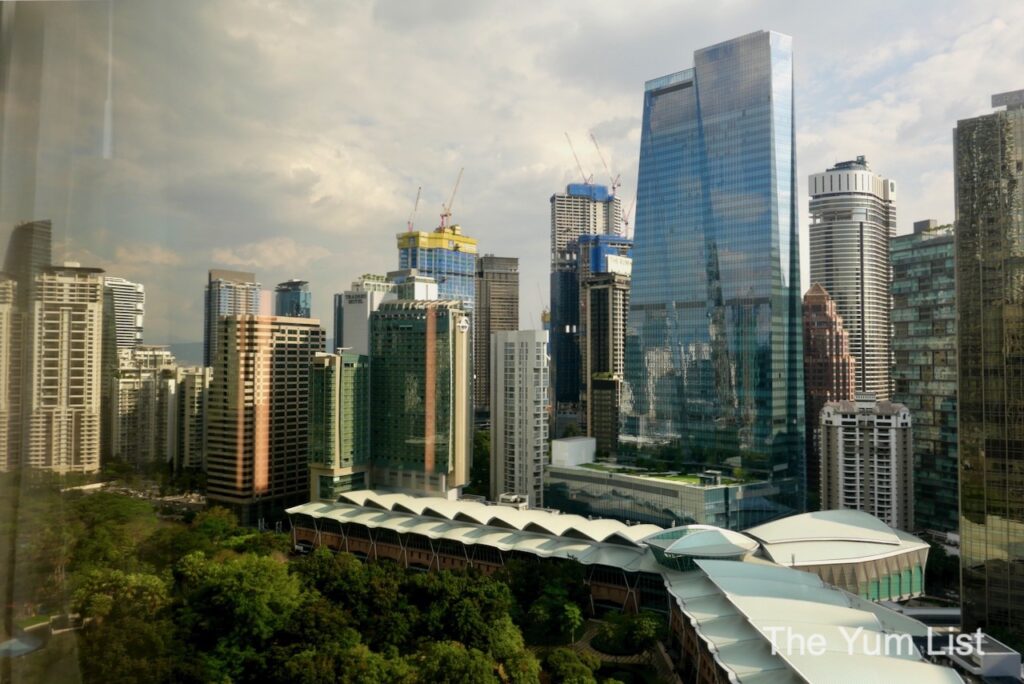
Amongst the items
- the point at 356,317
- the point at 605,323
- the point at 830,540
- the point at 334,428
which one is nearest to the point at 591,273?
the point at 605,323

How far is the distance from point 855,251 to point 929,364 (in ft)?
20.5

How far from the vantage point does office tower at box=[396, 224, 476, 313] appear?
19.1 metres

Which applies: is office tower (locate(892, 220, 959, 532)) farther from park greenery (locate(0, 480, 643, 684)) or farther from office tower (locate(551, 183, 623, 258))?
office tower (locate(551, 183, 623, 258))

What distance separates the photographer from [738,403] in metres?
9.71

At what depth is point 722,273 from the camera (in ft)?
33.1

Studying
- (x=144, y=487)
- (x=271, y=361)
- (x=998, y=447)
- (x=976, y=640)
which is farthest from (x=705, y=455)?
(x=144, y=487)

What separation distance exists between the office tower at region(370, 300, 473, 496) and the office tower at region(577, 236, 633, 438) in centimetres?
452

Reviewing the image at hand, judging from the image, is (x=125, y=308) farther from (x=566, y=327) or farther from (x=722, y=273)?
(x=566, y=327)

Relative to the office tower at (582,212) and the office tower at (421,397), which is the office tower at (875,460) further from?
the office tower at (582,212)

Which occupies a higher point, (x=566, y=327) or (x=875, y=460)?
(x=566, y=327)

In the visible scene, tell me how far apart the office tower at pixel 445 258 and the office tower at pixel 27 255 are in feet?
58.3

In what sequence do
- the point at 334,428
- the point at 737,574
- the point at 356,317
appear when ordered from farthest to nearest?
1. the point at 356,317
2. the point at 334,428
3. the point at 737,574

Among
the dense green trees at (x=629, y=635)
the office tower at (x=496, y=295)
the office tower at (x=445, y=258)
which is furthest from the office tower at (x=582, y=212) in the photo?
the dense green trees at (x=629, y=635)

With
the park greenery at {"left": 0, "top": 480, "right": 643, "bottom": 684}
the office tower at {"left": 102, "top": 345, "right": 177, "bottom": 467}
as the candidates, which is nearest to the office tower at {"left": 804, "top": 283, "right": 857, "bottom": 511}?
the park greenery at {"left": 0, "top": 480, "right": 643, "bottom": 684}
